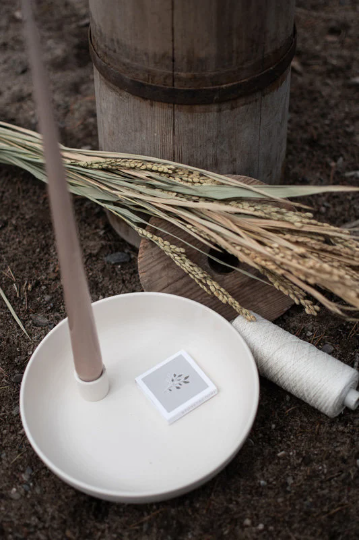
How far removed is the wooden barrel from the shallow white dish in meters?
0.48

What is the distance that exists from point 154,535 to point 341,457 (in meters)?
0.53

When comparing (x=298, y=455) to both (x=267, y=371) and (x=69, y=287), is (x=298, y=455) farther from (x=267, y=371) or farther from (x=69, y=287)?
(x=69, y=287)

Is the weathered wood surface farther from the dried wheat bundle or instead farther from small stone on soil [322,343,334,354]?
small stone on soil [322,343,334,354]

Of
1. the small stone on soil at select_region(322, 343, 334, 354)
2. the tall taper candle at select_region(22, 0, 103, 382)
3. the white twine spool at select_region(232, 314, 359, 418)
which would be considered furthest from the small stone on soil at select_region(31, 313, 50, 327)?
the small stone on soil at select_region(322, 343, 334, 354)

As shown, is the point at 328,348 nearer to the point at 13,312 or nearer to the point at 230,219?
the point at 230,219

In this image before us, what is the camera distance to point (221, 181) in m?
1.69

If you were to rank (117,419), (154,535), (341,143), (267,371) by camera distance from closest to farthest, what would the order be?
(154,535), (117,419), (267,371), (341,143)

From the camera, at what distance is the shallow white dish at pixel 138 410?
4.82 feet

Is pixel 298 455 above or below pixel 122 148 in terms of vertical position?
below

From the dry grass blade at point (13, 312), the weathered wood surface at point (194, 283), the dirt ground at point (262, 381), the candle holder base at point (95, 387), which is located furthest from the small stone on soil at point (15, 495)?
the weathered wood surface at point (194, 283)

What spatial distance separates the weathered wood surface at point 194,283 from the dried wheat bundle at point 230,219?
36mm

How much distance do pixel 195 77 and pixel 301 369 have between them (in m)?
0.84

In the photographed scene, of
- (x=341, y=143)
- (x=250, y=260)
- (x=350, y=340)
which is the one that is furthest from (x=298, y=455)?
(x=341, y=143)

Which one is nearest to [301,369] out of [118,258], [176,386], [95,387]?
[176,386]
